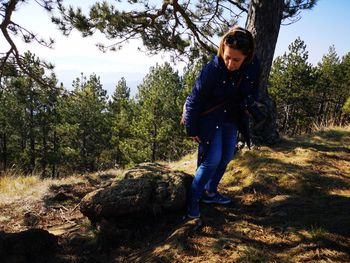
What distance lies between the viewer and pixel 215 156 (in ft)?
10.9

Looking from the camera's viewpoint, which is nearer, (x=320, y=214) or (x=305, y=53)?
(x=320, y=214)

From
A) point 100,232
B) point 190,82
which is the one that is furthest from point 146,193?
point 190,82

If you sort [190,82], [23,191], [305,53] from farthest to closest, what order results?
[305,53] → [190,82] → [23,191]

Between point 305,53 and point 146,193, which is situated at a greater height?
point 305,53

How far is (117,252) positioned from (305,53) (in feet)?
97.0

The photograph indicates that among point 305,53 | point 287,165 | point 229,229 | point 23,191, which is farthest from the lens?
point 305,53

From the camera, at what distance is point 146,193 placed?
377cm

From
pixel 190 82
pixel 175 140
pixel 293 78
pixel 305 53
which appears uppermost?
pixel 305 53

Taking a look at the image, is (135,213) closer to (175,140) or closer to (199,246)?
(199,246)

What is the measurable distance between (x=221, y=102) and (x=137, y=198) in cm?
144

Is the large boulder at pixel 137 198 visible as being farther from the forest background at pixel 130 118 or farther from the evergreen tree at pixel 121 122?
the evergreen tree at pixel 121 122

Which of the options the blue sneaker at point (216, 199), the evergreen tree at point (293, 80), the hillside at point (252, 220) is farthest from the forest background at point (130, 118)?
the blue sneaker at point (216, 199)

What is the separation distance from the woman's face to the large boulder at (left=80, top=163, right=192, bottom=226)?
1577mm

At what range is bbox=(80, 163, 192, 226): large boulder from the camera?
368 cm
